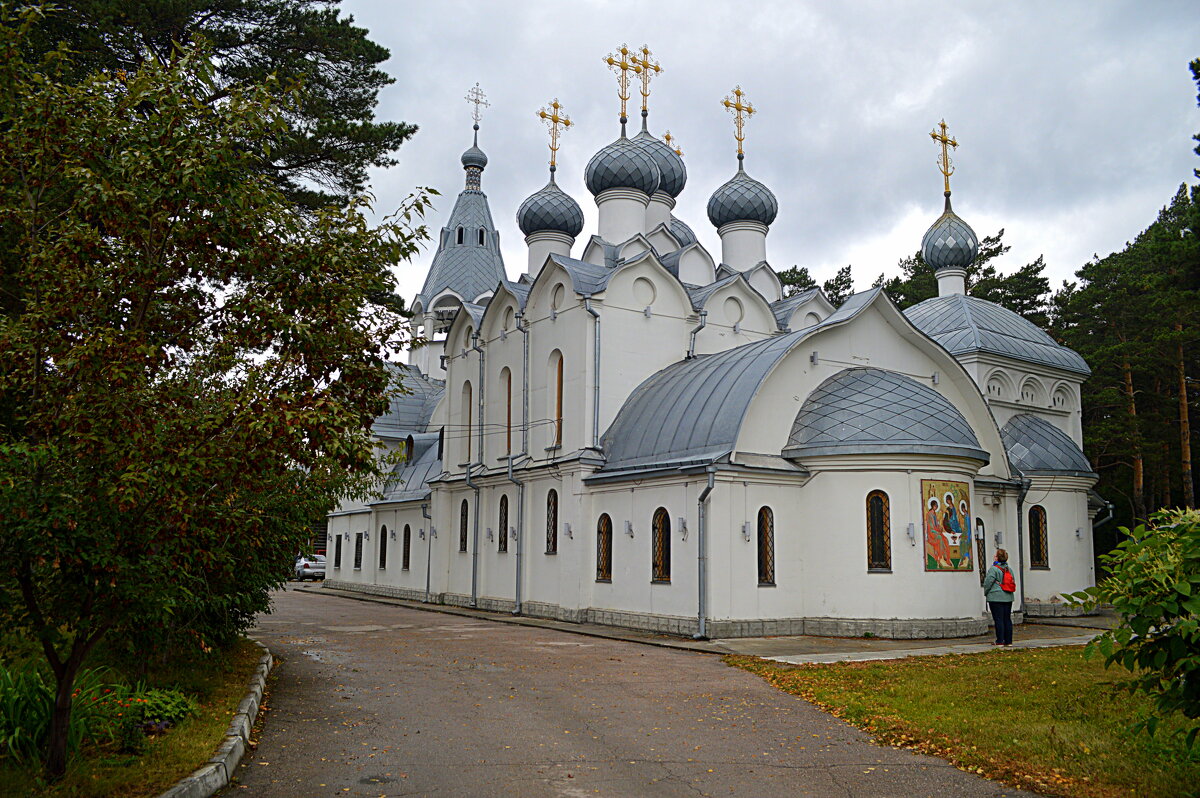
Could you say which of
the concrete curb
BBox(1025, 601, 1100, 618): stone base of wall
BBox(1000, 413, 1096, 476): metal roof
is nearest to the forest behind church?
BBox(1000, 413, 1096, 476): metal roof

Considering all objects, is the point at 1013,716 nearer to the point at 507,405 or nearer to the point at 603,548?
the point at 603,548

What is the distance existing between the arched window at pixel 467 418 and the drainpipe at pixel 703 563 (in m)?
9.01

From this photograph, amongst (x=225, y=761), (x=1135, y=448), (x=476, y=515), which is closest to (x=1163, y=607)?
(x=225, y=761)

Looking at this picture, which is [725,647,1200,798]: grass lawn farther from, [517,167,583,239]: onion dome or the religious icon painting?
[517,167,583,239]: onion dome

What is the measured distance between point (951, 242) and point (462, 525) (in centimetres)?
1469

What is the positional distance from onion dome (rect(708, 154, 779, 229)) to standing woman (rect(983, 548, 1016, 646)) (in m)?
13.2

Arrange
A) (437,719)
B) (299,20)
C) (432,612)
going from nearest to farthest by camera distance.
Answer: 1. (437,719)
2. (299,20)
3. (432,612)

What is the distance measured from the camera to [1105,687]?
9.52 m

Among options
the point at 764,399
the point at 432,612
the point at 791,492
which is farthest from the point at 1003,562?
the point at 432,612

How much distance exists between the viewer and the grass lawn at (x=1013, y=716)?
6.37 metres

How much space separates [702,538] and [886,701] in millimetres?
6331

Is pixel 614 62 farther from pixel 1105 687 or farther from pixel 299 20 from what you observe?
pixel 1105 687

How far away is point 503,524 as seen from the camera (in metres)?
21.6

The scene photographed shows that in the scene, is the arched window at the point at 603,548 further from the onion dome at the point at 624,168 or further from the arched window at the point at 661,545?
the onion dome at the point at 624,168
